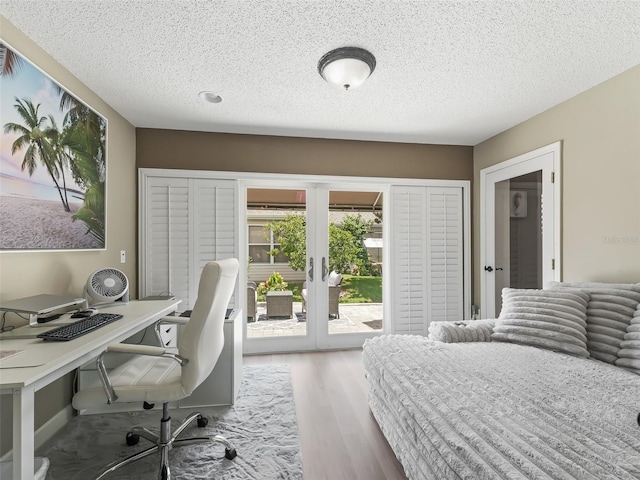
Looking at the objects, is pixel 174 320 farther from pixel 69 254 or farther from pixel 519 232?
pixel 519 232

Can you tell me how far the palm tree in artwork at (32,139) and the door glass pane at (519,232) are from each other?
3.85m

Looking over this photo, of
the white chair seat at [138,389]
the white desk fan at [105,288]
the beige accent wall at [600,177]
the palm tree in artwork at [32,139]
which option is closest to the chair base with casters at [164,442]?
the white chair seat at [138,389]

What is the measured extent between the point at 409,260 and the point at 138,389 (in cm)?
288

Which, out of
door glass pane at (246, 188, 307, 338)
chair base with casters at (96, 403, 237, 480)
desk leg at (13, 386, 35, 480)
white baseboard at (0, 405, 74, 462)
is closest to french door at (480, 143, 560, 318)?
door glass pane at (246, 188, 307, 338)

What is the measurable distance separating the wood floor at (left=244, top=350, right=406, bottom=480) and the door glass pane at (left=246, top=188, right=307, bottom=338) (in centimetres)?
42

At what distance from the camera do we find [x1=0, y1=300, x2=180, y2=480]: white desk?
1.04 metres

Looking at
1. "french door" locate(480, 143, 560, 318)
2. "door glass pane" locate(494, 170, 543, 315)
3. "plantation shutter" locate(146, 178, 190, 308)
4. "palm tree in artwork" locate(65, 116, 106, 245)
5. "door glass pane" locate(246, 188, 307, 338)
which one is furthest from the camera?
"door glass pane" locate(246, 188, 307, 338)

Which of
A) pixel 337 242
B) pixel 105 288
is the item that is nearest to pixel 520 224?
pixel 337 242

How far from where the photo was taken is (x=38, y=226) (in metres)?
1.81

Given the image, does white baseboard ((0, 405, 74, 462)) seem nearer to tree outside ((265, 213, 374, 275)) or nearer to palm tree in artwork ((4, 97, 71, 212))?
palm tree in artwork ((4, 97, 71, 212))

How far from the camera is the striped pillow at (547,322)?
1891mm

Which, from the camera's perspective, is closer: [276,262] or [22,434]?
[22,434]

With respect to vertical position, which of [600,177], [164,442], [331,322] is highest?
Answer: [600,177]

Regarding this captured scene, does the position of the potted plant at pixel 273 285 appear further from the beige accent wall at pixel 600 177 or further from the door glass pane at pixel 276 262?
the beige accent wall at pixel 600 177
